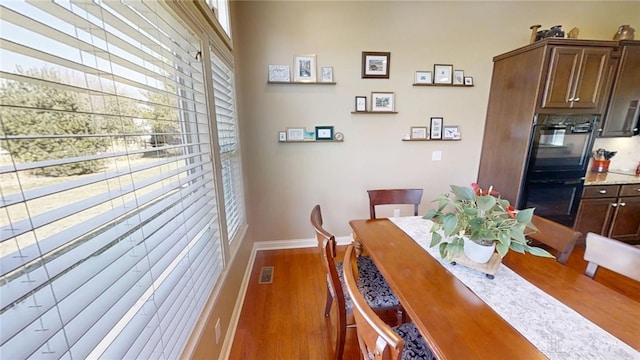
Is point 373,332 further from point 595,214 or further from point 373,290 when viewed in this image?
point 595,214

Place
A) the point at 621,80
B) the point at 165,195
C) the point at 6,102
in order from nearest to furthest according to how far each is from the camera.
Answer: the point at 6,102 < the point at 165,195 < the point at 621,80

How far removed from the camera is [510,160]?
267 cm

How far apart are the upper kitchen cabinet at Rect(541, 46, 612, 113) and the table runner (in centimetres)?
220

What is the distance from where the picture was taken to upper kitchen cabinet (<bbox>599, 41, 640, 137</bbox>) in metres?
2.47

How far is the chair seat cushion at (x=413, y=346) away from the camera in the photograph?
1.07 metres

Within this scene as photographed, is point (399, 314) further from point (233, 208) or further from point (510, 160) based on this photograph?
point (510, 160)

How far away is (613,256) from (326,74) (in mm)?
2525

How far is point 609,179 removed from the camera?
8.98 feet

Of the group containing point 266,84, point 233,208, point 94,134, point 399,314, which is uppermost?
point 266,84

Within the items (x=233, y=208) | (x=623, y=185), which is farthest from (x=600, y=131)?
(x=233, y=208)

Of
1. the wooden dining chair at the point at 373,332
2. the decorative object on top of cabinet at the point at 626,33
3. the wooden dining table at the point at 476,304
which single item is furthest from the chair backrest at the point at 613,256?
the decorative object on top of cabinet at the point at 626,33

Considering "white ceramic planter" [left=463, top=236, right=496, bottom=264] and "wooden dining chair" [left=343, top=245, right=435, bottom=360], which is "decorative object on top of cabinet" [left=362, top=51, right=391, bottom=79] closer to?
"white ceramic planter" [left=463, top=236, right=496, bottom=264]

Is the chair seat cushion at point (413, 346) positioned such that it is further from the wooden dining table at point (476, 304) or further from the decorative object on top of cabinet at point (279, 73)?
the decorative object on top of cabinet at point (279, 73)

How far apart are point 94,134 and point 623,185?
4.39 meters
